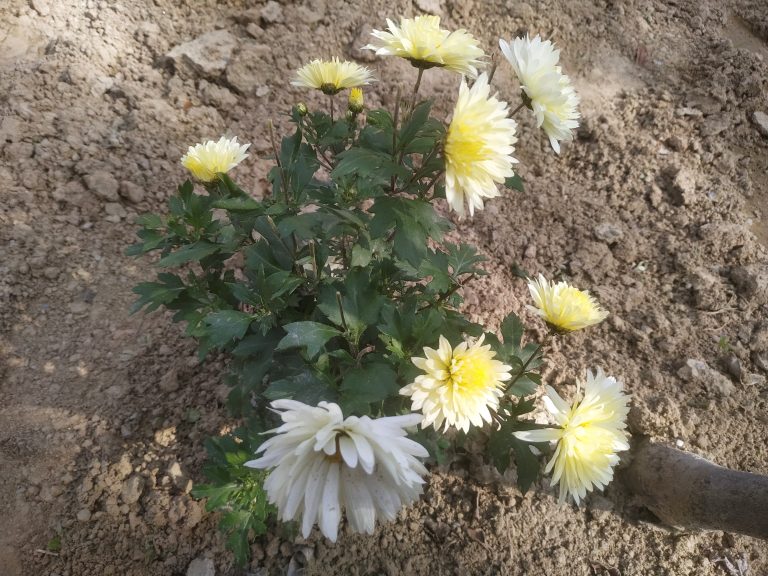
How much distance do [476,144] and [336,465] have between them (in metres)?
0.86

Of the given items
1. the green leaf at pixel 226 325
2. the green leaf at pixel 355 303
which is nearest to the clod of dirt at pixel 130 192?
the green leaf at pixel 226 325

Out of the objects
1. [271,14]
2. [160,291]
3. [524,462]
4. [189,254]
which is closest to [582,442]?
[524,462]

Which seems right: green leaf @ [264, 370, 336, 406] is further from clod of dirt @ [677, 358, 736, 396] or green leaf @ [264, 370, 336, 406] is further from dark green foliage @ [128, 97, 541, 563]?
clod of dirt @ [677, 358, 736, 396]

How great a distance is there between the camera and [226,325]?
1645 millimetres

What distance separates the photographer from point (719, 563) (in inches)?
87.1

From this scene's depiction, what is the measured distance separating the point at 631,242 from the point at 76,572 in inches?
131

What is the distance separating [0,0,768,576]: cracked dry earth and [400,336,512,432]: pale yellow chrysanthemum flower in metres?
1.03

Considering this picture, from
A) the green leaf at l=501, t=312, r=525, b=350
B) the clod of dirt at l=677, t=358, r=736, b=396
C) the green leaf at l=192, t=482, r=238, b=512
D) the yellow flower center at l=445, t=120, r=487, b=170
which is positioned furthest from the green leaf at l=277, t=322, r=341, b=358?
the clod of dirt at l=677, t=358, r=736, b=396

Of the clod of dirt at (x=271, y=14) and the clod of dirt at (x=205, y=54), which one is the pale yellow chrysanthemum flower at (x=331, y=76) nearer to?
the clod of dirt at (x=205, y=54)

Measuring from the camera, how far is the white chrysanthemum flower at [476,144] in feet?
4.10

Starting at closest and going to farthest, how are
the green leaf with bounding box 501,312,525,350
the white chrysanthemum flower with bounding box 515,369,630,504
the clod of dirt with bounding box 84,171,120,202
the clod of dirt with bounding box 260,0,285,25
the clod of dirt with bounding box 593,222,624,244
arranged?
the white chrysanthemum flower with bounding box 515,369,630,504 → the green leaf with bounding box 501,312,525,350 → the clod of dirt with bounding box 84,171,120,202 → the clod of dirt with bounding box 593,222,624,244 → the clod of dirt with bounding box 260,0,285,25

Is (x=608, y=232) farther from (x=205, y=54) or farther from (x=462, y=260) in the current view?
(x=205, y=54)

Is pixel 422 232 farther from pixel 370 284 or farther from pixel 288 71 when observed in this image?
pixel 288 71

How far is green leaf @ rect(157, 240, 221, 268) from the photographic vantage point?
66.7 inches
